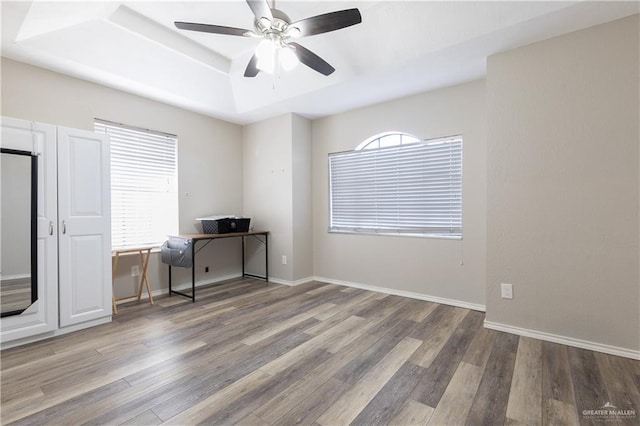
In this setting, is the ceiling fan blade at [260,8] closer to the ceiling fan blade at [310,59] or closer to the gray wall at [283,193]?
the ceiling fan blade at [310,59]

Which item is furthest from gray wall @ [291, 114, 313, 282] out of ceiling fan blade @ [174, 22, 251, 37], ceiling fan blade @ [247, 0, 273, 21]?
ceiling fan blade @ [247, 0, 273, 21]

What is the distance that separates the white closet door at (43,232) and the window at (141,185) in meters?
0.90

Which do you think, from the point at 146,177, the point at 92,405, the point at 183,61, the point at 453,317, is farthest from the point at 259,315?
the point at 183,61

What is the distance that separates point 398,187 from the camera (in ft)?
12.4

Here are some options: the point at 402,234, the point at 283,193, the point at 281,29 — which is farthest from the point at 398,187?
the point at 281,29

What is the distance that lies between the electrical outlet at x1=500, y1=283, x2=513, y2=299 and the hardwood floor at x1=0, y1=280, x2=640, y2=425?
0.34 meters

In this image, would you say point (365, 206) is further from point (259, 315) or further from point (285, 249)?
point (259, 315)

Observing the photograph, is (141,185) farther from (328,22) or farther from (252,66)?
(328,22)

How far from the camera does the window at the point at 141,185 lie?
139 inches

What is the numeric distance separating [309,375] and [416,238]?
220 cm

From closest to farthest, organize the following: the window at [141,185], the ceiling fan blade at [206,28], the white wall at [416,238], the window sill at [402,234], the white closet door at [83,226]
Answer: the ceiling fan blade at [206,28]
the white closet door at [83,226]
the white wall at [416,238]
the window sill at [402,234]
the window at [141,185]

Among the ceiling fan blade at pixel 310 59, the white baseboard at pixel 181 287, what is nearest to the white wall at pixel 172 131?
the white baseboard at pixel 181 287

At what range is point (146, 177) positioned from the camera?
12.5ft

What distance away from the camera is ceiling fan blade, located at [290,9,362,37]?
6.15 ft
